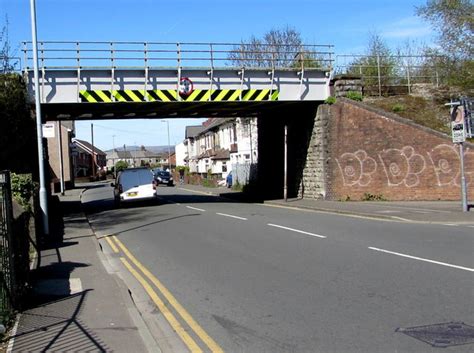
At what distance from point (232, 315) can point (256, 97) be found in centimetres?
1911

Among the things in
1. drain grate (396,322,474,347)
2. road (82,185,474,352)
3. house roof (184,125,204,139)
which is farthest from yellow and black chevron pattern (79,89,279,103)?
house roof (184,125,204,139)

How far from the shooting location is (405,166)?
24203 millimetres

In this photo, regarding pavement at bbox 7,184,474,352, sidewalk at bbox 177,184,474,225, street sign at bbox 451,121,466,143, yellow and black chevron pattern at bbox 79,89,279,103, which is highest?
yellow and black chevron pattern at bbox 79,89,279,103

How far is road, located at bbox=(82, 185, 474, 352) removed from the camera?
5699mm

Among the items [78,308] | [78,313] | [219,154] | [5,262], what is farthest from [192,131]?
[5,262]

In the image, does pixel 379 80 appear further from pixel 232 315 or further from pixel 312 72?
pixel 232 315

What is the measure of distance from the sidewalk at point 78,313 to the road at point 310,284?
0.51 m

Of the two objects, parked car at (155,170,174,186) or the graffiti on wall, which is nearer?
the graffiti on wall

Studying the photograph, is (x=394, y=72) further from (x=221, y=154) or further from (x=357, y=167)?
(x=221, y=154)

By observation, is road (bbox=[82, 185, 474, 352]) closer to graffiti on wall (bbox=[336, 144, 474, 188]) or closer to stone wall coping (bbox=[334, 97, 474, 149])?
graffiti on wall (bbox=[336, 144, 474, 188])

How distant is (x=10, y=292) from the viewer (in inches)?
256

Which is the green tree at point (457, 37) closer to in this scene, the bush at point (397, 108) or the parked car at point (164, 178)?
the bush at point (397, 108)

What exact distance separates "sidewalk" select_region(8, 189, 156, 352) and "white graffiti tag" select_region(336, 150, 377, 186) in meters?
16.0

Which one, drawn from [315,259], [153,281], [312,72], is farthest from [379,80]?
[153,281]
